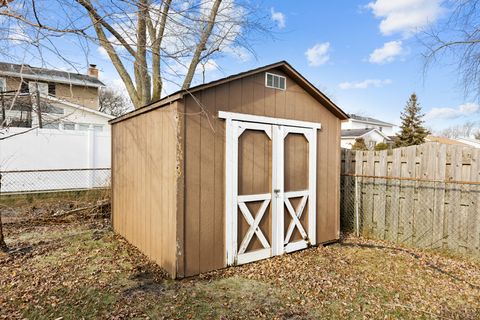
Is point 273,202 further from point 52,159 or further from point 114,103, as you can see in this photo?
point 114,103

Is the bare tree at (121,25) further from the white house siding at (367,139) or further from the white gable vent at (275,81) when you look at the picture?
the white house siding at (367,139)

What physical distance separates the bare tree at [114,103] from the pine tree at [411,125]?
938 inches

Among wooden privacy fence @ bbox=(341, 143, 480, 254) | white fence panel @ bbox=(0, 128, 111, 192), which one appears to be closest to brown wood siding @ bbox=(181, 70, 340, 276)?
wooden privacy fence @ bbox=(341, 143, 480, 254)

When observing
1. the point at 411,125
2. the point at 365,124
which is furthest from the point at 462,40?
the point at 365,124

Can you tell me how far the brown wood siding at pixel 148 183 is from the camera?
11.9ft

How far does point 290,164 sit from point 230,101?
153cm

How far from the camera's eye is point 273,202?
4395 mm

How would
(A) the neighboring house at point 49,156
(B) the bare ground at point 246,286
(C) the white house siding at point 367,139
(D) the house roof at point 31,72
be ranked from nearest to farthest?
(B) the bare ground at point 246,286 → (D) the house roof at point 31,72 → (A) the neighboring house at point 49,156 → (C) the white house siding at point 367,139

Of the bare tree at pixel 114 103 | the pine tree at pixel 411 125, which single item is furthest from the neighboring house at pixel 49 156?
the pine tree at pixel 411 125

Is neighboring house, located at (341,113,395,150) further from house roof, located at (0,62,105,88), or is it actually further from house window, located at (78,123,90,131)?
house roof, located at (0,62,105,88)

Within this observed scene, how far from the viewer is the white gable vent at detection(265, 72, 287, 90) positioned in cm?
437

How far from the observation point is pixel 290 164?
467 cm

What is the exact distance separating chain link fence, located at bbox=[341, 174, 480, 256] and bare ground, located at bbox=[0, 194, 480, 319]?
31 centimetres

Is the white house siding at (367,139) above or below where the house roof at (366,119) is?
below
